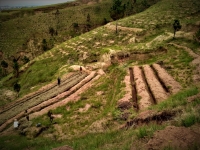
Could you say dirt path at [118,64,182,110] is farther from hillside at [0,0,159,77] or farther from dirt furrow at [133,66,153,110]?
hillside at [0,0,159,77]

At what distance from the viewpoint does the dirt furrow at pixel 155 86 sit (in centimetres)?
2141

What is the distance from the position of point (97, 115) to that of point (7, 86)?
50.6 metres

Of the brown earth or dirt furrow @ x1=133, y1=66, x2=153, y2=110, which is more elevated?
the brown earth

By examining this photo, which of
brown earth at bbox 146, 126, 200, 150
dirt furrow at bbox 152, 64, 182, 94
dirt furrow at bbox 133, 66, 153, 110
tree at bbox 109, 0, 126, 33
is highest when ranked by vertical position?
tree at bbox 109, 0, 126, 33

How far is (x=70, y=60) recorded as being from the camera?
2265 inches

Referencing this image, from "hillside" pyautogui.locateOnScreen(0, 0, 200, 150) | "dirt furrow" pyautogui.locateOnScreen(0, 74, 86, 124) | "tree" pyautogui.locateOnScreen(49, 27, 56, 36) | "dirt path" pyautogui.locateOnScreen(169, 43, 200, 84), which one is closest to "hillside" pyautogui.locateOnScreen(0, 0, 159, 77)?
"tree" pyautogui.locateOnScreen(49, 27, 56, 36)

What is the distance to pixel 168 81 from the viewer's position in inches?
986

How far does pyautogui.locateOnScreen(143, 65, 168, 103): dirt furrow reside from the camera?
21406 millimetres

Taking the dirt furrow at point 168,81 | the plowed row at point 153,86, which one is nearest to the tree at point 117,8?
the plowed row at point 153,86

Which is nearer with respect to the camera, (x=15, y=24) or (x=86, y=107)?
(x=86, y=107)

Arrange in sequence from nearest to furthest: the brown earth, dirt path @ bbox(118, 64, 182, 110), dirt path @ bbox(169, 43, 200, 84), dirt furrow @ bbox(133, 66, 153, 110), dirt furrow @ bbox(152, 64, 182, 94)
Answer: the brown earth, dirt furrow @ bbox(133, 66, 153, 110), dirt path @ bbox(118, 64, 182, 110), dirt furrow @ bbox(152, 64, 182, 94), dirt path @ bbox(169, 43, 200, 84)

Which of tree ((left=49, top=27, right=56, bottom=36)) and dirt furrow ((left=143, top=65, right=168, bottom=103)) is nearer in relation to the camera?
dirt furrow ((left=143, top=65, right=168, bottom=103))

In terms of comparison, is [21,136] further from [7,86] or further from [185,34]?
[7,86]

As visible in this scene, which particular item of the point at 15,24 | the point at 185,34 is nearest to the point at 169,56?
the point at 185,34
